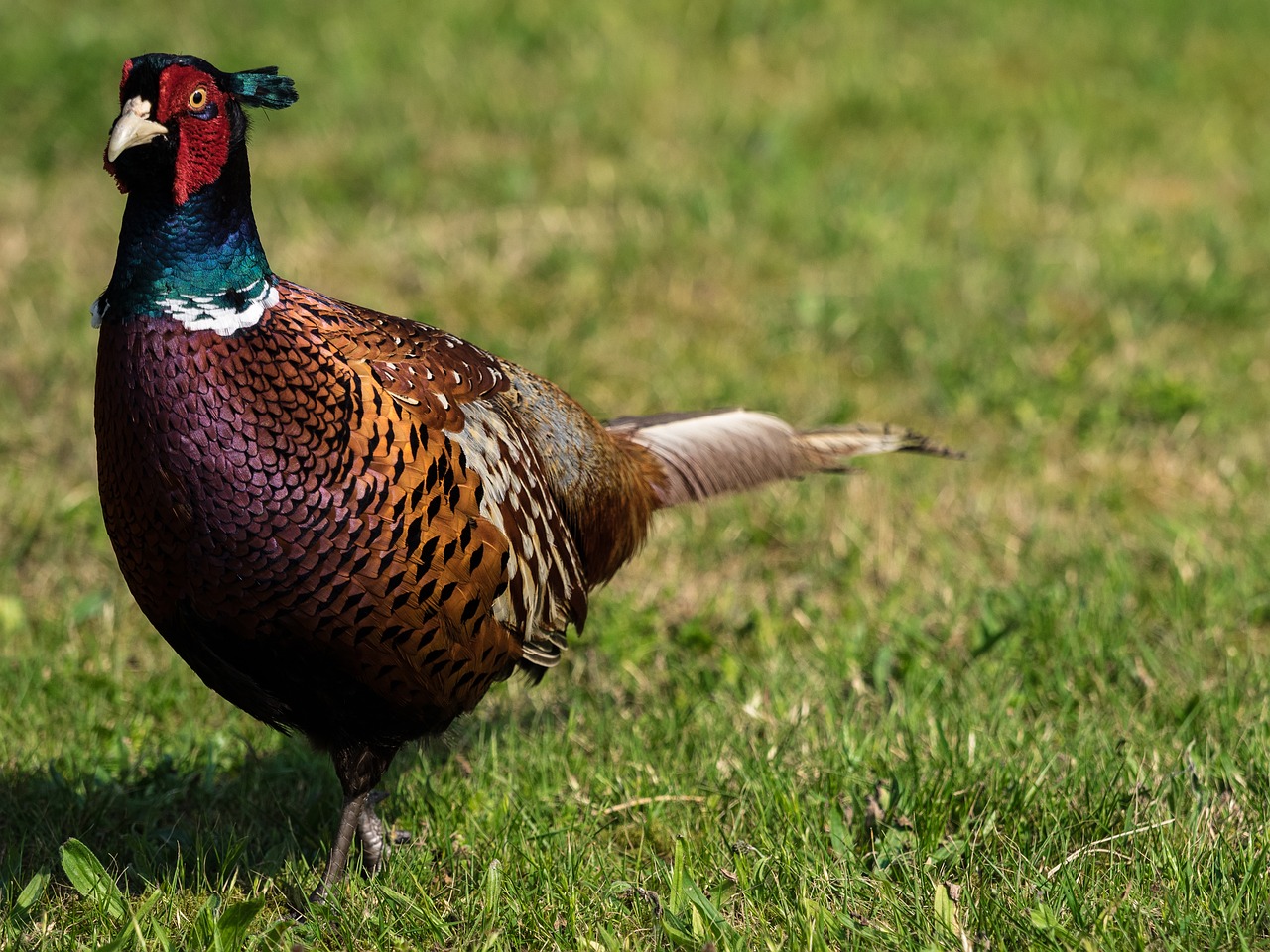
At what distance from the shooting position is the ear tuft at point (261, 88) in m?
2.54

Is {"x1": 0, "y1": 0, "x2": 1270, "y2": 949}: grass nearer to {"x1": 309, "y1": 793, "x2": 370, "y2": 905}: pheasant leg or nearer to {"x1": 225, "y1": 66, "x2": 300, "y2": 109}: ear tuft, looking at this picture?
{"x1": 309, "y1": 793, "x2": 370, "y2": 905}: pheasant leg

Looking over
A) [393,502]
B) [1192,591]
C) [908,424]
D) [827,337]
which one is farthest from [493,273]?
[393,502]

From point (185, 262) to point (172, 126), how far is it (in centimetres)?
23

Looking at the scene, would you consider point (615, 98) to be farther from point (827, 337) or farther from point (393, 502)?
point (393, 502)

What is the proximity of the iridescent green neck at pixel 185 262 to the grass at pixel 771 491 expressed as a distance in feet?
3.70

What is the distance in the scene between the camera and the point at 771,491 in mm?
4820

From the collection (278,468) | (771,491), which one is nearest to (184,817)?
(278,468)

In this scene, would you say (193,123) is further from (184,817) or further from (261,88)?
(184,817)

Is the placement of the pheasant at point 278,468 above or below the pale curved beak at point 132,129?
below

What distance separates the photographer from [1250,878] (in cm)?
258

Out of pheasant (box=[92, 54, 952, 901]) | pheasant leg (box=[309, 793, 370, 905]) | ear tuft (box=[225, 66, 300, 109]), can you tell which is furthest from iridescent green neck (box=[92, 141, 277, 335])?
pheasant leg (box=[309, 793, 370, 905])

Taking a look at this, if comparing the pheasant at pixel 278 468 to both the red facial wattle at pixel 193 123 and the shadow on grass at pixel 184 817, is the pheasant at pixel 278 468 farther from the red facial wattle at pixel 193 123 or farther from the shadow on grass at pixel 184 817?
the shadow on grass at pixel 184 817

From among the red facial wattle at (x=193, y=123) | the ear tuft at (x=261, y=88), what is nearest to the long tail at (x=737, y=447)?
the ear tuft at (x=261, y=88)

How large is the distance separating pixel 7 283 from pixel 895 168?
13.3 feet
